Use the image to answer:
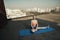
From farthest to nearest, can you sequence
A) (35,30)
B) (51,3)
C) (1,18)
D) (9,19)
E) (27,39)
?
(51,3), (9,19), (1,18), (35,30), (27,39)

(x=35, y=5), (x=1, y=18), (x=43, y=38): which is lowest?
(x=43, y=38)

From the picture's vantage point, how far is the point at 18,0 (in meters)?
2.27

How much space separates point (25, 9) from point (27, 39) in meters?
1.28

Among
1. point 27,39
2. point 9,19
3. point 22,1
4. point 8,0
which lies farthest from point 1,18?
point 27,39

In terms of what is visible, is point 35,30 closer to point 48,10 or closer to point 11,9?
point 11,9

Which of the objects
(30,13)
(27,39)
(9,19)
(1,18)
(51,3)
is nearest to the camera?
(27,39)

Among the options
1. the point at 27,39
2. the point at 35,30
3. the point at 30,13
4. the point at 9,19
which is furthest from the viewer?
the point at 30,13

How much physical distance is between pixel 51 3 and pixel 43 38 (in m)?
1.53

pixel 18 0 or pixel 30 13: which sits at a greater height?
pixel 18 0

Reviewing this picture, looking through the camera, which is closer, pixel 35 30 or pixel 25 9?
pixel 35 30

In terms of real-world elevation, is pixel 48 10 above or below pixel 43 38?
above

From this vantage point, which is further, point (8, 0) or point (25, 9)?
point (25, 9)

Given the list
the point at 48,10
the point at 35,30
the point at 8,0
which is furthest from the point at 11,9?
the point at 35,30

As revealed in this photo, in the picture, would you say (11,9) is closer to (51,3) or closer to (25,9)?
(25,9)
